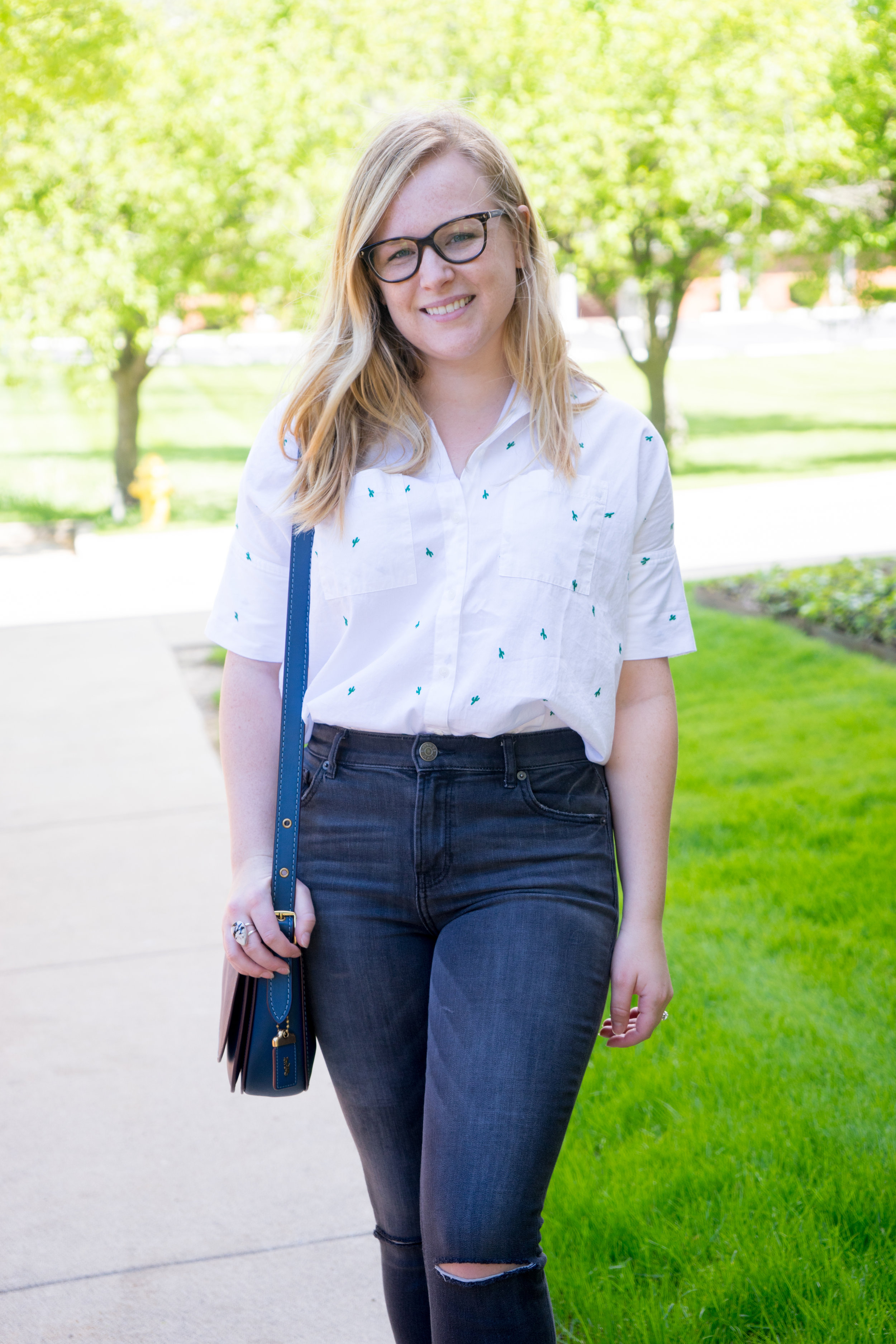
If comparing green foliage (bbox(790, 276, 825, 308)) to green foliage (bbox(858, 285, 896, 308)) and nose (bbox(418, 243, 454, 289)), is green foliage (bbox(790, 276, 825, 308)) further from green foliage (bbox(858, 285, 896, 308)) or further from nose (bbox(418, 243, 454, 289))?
nose (bbox(418, 243, 454, 289))

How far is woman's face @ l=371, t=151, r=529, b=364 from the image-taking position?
1910 mm

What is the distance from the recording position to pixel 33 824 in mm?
5676

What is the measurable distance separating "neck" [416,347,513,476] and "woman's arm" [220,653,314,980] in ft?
Answer: 1.48

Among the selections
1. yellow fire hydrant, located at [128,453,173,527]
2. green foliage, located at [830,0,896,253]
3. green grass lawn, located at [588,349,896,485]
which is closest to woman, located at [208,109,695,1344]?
green foliage, located at [830,0,896,253]

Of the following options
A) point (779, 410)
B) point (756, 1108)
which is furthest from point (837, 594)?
point (779, 410)

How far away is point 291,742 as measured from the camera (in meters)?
1.94

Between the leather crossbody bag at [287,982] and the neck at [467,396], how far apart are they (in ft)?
0.90

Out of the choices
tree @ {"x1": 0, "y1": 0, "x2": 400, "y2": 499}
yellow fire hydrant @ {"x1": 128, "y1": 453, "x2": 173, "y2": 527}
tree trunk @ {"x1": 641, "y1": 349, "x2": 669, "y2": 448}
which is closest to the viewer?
tree @ {"x1": 0, "y1": 0, "x2": 400, "y2": 499}

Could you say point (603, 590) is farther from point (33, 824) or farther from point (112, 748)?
point (112, 748)

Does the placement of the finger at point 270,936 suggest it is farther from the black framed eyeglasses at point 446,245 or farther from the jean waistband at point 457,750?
the black framed eyeglasses at point 446,245

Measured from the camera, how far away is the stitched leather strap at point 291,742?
75.0 inches

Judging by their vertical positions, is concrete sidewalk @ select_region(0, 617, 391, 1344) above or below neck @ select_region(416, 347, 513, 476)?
below

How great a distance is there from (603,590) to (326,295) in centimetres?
63

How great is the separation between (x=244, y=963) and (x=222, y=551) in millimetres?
11399
